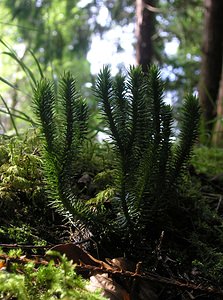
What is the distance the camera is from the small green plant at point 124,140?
122 cm

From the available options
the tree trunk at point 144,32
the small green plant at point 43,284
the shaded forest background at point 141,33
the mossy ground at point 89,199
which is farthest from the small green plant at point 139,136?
the tree trunk at point 144,32

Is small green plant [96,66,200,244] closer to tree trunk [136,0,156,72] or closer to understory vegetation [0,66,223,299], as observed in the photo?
understory vegetation [0,66,223,299]

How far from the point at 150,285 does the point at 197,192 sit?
78 centimetres

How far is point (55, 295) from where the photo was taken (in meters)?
0.95

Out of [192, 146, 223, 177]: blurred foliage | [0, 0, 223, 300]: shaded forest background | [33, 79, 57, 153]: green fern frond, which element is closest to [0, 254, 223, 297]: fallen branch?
[0, 0, 223, 300]: shaded forest background

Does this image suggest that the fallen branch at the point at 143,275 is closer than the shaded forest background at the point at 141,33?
Yes

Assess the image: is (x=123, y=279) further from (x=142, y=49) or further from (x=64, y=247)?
(x=142, y=49)

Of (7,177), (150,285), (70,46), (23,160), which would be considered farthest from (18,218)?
(70,46)

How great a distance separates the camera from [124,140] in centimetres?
127

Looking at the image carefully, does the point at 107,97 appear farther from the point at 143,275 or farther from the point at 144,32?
the point at 144,32

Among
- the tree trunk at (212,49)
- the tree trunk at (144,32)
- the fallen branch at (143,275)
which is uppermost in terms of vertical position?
the tree trunk at (144,32)

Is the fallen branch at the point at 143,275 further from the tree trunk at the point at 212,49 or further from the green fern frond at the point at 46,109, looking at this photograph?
the tree trunk at the point at 212,49

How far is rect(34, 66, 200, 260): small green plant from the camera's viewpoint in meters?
1.22

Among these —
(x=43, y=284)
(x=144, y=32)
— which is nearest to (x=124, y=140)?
(x=43, y=284)
